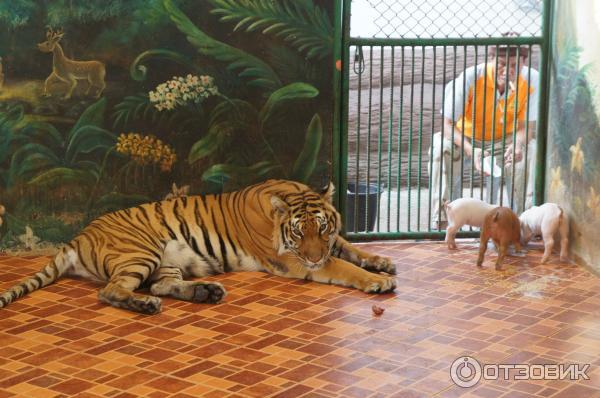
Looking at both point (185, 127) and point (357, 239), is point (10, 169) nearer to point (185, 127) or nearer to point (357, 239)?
point (185, 127)

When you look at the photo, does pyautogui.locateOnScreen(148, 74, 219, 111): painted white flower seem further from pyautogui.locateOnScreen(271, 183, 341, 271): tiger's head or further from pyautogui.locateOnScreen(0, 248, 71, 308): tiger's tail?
pyautogui.locateOnScreen(0, 248, 71, 308): tiger's tail

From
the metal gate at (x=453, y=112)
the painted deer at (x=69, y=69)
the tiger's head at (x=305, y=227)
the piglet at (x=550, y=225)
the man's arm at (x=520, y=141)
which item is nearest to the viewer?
the tiger's head at (x=305, y=227)

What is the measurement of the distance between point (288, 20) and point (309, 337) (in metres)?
2.63

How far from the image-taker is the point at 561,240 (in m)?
7.61

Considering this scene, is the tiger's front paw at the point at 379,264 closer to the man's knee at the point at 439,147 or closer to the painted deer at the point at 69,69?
the man's knee at the point at 439,147

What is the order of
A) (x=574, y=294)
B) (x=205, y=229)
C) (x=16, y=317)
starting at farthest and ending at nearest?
1. (x=205, y=229)
2. (x=574, y=294)
3. (x=16, y=317)

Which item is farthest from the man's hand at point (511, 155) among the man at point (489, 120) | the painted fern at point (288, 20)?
the painted fern at point (288, 20)

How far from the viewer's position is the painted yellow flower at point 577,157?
24.6 ft

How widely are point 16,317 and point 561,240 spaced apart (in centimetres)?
376

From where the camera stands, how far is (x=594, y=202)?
7246 mm

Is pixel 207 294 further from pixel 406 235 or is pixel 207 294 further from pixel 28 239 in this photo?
pixel 406 235

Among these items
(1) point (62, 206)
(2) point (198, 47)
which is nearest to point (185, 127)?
(2) point (198, 47)

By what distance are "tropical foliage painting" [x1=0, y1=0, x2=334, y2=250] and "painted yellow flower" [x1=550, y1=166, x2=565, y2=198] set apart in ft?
5.68

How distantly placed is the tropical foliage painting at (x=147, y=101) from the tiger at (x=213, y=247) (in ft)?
0.94
